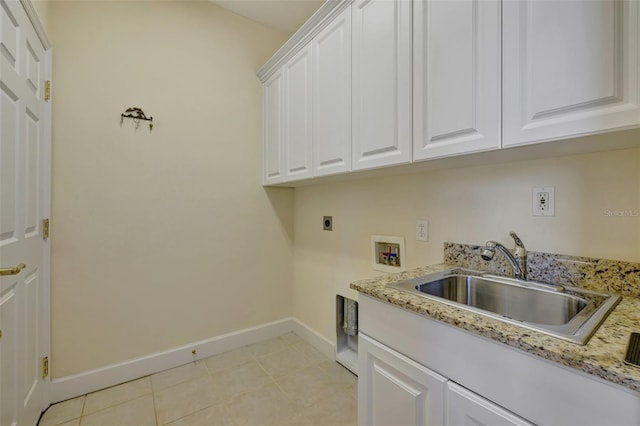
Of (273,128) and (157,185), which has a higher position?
(273,128)

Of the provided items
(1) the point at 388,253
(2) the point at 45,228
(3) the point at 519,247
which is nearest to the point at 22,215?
(2) the point at 45,228

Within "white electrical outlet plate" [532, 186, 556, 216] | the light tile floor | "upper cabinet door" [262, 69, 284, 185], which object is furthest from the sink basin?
"upper cabinet door" [262, 69, 284, 185]

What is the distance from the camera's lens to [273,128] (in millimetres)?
2297

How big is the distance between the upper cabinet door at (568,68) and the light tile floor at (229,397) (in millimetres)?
1643

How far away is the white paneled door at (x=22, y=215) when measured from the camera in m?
1.13

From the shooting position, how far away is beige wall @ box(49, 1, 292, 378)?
5.71 feet

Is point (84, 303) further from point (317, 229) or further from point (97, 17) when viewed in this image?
point (97, 17)

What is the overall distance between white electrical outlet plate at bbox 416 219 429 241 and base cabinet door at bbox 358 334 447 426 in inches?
27.4

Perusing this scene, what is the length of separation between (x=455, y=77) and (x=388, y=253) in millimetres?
1062

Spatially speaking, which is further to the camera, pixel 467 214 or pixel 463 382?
pixel 467 214

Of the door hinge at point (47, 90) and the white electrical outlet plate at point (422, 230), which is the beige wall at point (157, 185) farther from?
the white electrical outlet plate at point (422, 230)

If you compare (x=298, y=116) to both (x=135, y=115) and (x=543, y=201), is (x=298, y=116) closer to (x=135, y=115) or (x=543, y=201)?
(x=135, y=115)

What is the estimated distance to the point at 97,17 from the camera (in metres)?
1.79

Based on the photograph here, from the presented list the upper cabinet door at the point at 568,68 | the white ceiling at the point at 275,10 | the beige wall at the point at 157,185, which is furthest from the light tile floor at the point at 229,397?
the white ceiling at the point at 275,10
